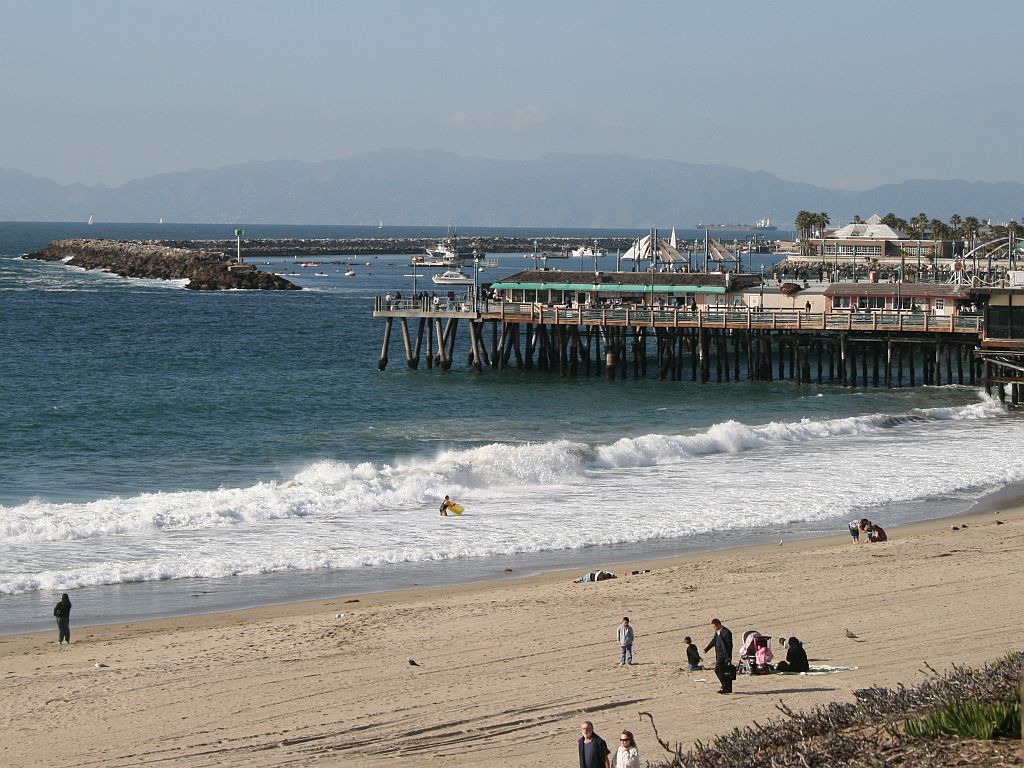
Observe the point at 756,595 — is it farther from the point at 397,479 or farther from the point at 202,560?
the point at 397,479

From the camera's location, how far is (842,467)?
35.1m

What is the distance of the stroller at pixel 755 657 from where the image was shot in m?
16.2

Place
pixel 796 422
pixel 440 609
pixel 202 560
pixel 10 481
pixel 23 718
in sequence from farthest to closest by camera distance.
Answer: pixel 796 422
pixel 10 481
pixel 202 560
pixel 440 609
pixel 23 718

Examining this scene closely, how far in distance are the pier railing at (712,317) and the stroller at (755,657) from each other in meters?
34.2

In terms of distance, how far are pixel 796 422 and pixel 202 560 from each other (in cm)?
2385

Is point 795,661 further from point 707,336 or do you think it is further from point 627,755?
point 707,336

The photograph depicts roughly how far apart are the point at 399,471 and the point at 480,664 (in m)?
16.9

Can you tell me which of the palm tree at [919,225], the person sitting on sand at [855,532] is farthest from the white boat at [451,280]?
the person sitting on sand at [855,532]

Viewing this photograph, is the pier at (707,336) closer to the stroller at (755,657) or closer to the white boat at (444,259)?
the stroller at (755,657)

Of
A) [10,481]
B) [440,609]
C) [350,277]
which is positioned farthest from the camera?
[350,277]

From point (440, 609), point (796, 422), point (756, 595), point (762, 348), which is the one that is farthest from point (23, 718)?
point (762, 348)

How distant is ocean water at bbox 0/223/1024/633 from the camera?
2452cm

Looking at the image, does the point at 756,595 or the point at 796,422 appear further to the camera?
the point at 796,422

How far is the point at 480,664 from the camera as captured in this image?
674 inches
